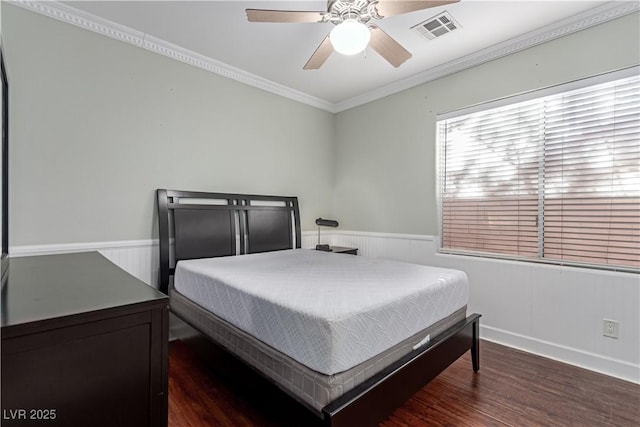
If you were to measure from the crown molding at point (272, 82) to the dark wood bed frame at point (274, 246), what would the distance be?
139 cm

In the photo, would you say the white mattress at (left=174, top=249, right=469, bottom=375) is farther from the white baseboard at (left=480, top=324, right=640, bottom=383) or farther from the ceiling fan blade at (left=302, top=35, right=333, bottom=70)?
the ceiling fan blade at (left=302, top=35, right=333, bottom=70)

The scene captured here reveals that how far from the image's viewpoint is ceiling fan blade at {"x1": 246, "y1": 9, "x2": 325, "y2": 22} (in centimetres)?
190

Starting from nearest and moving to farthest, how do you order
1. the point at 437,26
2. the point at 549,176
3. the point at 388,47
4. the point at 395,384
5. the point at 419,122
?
the point at 395,384 → the point at 388,47 → the point at 437,26 → the point at 549,176 → the point at 419,122

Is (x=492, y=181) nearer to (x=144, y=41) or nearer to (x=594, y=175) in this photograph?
(x=594, y=175)

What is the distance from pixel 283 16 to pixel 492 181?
2.50 metres

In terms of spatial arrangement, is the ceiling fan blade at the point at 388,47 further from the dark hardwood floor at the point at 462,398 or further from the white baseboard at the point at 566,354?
the white baseboard at the point at 566,354

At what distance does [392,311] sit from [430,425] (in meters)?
0.79

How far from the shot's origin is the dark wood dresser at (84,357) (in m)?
0.81

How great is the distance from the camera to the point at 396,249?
389 cm

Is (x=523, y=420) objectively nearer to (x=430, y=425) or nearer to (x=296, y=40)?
(x=430, y=425)

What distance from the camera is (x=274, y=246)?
373 cm

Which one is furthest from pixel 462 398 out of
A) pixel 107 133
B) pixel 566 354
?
pixel 107 133

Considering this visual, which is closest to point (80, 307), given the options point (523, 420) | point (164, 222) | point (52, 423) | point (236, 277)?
point (52, 423)

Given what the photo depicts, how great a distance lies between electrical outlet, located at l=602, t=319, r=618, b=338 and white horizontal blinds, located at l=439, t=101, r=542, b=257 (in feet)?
2.30
